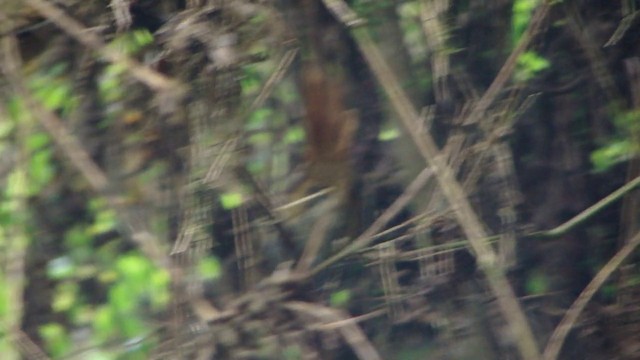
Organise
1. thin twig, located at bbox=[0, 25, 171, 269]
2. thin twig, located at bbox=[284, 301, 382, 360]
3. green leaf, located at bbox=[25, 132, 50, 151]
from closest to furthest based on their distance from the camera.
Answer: thin twig, located at bbox=[284, 301, 382, 360]
thin twig, located at bbox=[0, 25, 171, 269]
green leaf, located at bbox=[25, 132, 50, 151]

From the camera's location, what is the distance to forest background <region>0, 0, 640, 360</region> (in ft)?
9.53

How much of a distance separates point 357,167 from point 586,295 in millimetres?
748

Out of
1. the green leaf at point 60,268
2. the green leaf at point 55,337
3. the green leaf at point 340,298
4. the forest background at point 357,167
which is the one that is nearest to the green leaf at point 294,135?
the forest background at point 357,167

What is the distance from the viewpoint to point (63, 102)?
10.4 feet

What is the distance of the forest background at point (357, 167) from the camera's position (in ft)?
9.53

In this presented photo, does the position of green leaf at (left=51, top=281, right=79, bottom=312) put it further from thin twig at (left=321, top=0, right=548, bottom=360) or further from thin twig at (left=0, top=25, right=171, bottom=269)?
thin twig at (left=321, top=0, right=548, bottom=360)

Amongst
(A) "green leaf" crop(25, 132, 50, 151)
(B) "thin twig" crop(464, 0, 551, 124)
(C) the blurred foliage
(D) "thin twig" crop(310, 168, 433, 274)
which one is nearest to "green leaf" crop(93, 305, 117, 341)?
(A) "green leaf" crop(25, 132, 50, 151)

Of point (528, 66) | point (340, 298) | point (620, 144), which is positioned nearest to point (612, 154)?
point (620, 144)

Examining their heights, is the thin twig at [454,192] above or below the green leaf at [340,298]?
above

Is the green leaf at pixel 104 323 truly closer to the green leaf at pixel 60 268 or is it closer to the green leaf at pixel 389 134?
the green leaf at pixel 60 268

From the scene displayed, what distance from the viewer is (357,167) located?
301cm

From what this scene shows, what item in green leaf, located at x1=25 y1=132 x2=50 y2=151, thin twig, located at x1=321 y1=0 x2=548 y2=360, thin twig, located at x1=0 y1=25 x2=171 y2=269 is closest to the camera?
thin twig, located at x1=321 y1=0 x2=548 y2=360

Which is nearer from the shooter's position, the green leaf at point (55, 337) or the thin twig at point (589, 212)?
the thin twig at point (589, 212)

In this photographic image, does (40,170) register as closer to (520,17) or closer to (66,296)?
(66,296)
